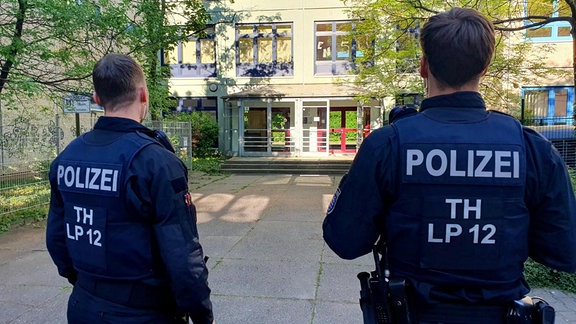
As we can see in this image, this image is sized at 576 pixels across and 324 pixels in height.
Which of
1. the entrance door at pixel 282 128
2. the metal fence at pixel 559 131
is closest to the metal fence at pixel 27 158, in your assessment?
the entrance door at pixel 282 128

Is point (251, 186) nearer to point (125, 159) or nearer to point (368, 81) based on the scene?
point (368, 81)

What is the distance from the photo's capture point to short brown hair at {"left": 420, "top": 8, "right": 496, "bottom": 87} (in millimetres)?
1400

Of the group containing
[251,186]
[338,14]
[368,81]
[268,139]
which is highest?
[338,14]

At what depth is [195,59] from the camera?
60.0 ft

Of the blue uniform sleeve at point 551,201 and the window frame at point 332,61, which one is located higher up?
→ the window frame at point 332,61

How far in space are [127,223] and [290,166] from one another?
13.0 metres

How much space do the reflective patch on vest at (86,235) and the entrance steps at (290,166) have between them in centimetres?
1257

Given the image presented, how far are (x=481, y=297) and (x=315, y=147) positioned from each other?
52.5 ft

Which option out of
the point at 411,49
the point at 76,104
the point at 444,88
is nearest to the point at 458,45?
the point at 444,88

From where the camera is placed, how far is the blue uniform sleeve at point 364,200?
144cm

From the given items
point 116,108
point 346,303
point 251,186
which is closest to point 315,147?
point 251,186

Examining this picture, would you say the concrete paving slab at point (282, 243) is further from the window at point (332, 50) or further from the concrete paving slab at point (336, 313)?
the window at point (332, 50)

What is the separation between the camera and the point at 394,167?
1.42 m

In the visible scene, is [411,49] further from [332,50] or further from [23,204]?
[23,204]
